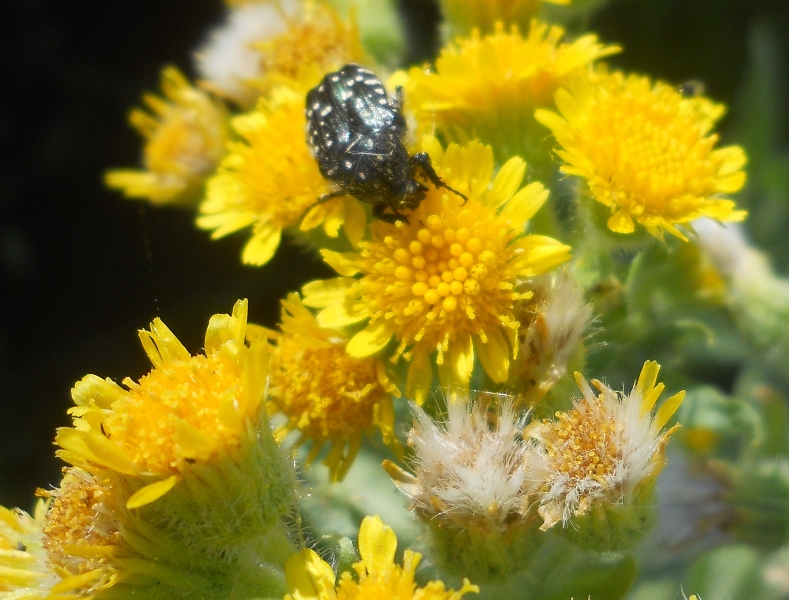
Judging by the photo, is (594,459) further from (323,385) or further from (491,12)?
(491,12)

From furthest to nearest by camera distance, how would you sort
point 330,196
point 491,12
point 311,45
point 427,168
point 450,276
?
point 311,45 → point 491,12 → point 330,196 → point 427,168 → point 450,276

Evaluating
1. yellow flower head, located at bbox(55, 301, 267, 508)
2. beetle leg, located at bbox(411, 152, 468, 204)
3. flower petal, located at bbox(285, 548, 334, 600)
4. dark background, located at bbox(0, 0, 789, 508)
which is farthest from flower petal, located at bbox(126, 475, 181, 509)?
dark background, located at bbox(0, 0, 789, 508)

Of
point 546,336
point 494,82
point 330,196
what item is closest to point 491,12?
point 494,82

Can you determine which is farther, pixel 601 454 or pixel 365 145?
pixel 365 145

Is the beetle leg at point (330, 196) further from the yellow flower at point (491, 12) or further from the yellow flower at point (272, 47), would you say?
the yellow flower at point (491, 12)

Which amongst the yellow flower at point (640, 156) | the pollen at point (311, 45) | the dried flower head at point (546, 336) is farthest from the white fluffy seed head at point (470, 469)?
the pollen at point (311, 45)

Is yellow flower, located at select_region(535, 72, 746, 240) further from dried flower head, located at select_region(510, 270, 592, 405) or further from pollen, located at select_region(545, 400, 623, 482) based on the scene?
pollen, located at select_region(545, 400, 623, 482)
